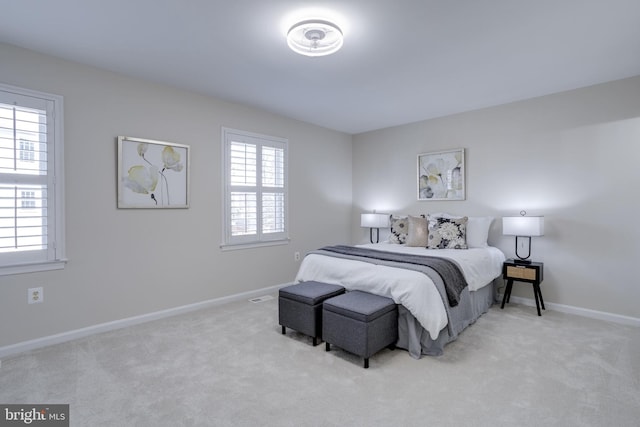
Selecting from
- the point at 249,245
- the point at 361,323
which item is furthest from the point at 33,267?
the point at 361,323

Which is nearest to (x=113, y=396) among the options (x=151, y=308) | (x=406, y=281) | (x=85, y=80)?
(x=151, y=308)

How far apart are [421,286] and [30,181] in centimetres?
334

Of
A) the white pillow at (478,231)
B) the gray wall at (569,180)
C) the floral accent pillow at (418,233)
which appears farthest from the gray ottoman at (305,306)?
the gray wall at (569,180)

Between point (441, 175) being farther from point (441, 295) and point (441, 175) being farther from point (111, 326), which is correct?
point (111, 326)

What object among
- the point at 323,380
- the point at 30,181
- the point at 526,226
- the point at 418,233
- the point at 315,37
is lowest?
the point at 323,380

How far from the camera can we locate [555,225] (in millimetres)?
3723

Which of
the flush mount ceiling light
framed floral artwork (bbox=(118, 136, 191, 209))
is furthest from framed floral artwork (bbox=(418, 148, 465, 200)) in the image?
framed floral artwork (bbox=(118, 136, 191, 209))

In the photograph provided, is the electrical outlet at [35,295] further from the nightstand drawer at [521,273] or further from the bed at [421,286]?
the nightstand drawer at [521,273]

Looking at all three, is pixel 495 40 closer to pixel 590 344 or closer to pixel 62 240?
pixel 590 344

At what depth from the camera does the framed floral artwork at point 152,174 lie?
3201 mm

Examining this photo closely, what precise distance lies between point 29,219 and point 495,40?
13.3 ft

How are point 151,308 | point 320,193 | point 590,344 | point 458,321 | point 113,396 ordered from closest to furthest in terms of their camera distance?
point 113,396
point 590,344
point 458,321
point 151,308
point 320,193

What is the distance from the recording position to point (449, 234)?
A: 12.9ft

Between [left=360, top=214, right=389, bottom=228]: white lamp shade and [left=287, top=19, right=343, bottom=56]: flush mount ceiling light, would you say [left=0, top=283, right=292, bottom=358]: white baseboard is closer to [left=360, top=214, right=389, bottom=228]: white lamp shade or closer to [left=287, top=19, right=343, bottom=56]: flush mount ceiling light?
[left=360, top=214, right=389, bottom=228]: white lamp shade
